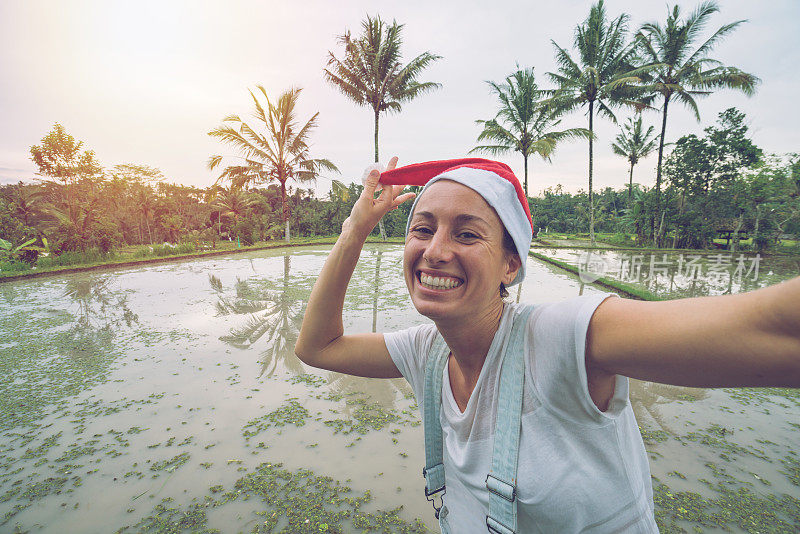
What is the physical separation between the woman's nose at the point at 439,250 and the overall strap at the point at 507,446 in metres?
0.26

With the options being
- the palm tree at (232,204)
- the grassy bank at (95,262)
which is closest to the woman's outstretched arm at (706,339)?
the grassy bank at (95,262)

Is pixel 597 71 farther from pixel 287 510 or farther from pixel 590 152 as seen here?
pixel 287 510

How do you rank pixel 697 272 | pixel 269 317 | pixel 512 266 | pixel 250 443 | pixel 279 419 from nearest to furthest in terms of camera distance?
pixel 512 266
pixel 250 443
pixel 279 419
pixel 269 317
pixel 697 272

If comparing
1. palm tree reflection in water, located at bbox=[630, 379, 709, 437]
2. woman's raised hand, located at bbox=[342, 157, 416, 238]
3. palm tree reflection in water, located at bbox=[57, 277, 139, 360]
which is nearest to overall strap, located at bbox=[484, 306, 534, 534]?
woman's raised hand, located at bbox=[342, 157, 416, 238]

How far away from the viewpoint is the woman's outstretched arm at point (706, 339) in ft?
1.50

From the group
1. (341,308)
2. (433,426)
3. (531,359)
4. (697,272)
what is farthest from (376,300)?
(697,272)

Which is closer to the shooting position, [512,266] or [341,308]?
[512,266]

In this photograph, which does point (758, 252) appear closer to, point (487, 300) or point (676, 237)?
point (676, 237)

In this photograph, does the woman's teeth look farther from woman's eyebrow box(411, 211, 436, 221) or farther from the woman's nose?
woman's eyebrow box(411, 211, 436, 221)

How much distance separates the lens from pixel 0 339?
4.83 metres

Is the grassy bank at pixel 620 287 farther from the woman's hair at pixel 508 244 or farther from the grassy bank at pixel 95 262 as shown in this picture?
the grassy bank at pixel 95 262

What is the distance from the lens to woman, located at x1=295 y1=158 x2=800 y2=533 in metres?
0.52

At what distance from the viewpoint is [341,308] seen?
3.87 feet

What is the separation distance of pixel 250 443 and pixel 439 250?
2.56 meters
